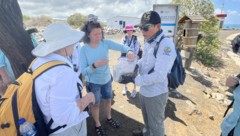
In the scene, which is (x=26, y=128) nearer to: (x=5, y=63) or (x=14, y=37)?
(x=14, y=37)

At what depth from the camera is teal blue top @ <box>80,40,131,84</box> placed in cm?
332

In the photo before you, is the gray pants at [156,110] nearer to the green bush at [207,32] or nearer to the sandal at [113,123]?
the sandal at [113,123]

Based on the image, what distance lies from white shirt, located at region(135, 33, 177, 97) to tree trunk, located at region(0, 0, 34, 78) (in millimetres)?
1646

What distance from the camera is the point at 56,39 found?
1.88 metres

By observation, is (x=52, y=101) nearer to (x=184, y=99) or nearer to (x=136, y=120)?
(x=136, y=120)

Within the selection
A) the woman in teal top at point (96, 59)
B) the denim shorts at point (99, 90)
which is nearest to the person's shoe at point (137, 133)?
the woman in teal top at point (96, 59)

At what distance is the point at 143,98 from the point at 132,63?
56 centimetres

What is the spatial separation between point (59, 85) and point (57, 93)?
7 centimetres

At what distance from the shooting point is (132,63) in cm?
312

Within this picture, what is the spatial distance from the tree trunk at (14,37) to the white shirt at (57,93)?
116cm

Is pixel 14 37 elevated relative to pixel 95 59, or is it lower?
elevated

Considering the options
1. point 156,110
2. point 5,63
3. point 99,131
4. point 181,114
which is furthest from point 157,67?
point 181,114

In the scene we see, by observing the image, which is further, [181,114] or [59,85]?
[181,114]

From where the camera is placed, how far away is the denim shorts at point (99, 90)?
11.4ft
